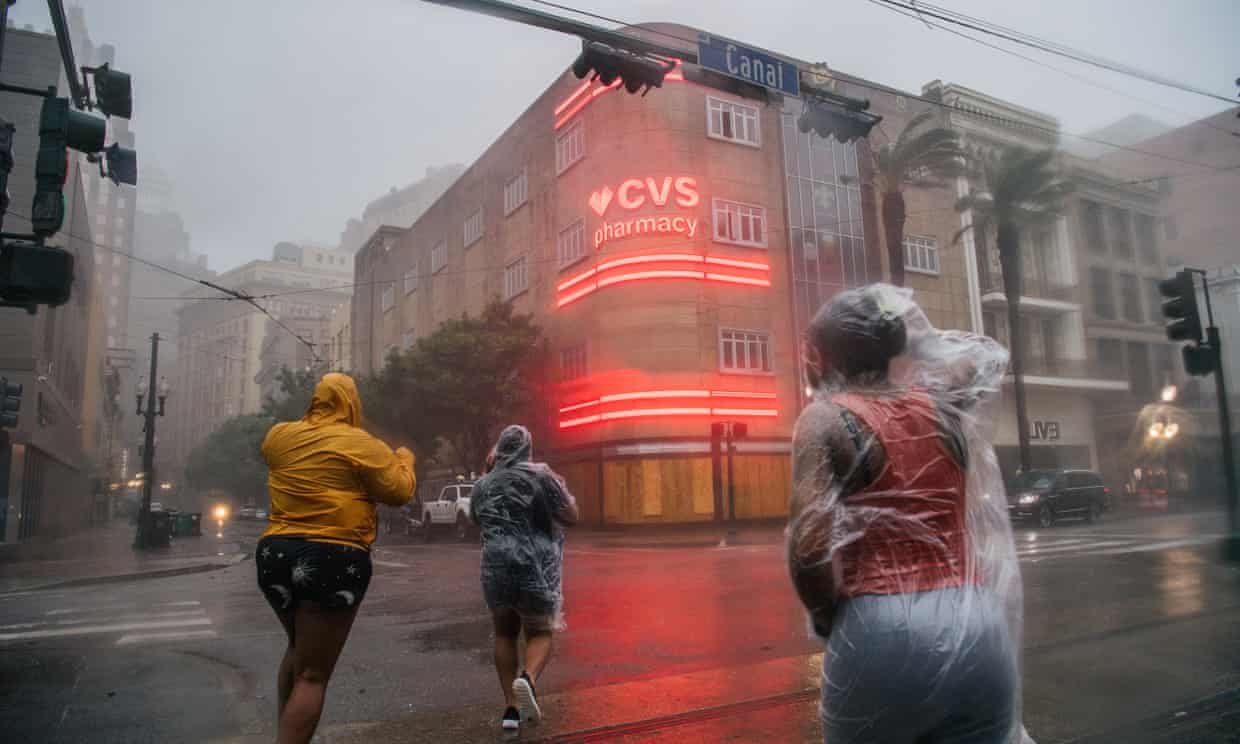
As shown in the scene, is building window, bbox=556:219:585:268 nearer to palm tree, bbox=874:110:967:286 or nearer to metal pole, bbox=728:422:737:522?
metal pole, bbox=728:422:737:522

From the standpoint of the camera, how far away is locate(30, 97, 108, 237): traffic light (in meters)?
6.86

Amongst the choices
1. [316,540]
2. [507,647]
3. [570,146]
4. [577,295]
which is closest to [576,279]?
[577,295]

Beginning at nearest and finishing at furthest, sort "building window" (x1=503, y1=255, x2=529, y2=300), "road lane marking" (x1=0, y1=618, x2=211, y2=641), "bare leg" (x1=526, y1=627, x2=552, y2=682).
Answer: "bare leg" (x1=526, y1=627, x2=552, y2=682)
"road lane marking" (x1=0, y1=618, x2=211, y2=641)
"building window" (x1=503, y1=255, x2=529, y2=300)

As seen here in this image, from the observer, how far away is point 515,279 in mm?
34594

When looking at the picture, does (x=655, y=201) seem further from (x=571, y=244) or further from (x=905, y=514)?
(x=905, y=514)

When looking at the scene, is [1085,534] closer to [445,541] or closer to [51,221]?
[445,541]

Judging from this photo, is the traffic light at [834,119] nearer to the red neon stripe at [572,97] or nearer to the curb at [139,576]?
the curb at [139,576]

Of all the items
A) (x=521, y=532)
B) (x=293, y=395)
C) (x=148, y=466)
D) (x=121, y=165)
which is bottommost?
(x=521, y=532)

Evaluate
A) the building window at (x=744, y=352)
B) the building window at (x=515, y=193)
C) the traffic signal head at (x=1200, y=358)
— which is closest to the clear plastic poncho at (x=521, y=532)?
the traffic signal head at (x=1200, y=358)

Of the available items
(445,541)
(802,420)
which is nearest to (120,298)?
(445,541)

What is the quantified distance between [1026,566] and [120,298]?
483 ft

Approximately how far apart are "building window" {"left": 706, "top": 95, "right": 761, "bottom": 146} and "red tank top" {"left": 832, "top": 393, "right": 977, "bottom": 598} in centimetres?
2739

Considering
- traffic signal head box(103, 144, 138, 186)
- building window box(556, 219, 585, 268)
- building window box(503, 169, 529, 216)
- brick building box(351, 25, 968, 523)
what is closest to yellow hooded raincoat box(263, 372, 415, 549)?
traffic signal head box(103, 144, 138, 186)

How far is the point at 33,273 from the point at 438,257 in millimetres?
38293
